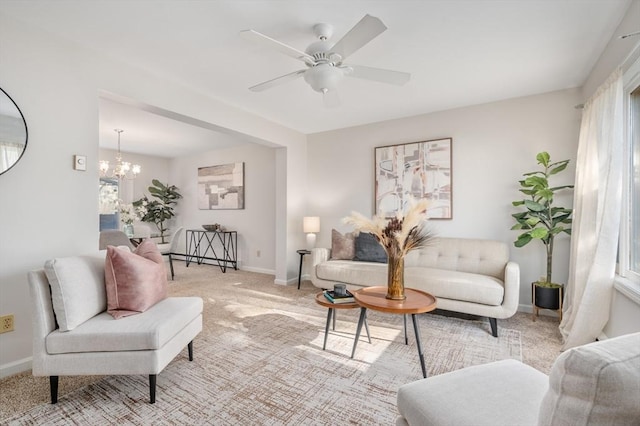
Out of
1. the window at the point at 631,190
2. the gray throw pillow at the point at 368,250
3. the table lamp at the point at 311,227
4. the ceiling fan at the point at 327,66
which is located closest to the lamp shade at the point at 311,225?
the table lamp at the point at 311,227

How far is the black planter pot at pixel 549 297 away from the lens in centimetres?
288

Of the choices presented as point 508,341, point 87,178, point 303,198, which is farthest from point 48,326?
point 303,198

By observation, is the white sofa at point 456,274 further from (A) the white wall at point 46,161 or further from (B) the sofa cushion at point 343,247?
(A) the white wall at point 46,161

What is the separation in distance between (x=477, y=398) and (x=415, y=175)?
330 centimetres

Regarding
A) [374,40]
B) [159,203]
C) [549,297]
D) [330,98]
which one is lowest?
[549,297]

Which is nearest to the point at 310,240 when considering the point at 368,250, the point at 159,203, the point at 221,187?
the point at 368,250

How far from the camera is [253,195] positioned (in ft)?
18.9

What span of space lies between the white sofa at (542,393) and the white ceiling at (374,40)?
6.67 ft

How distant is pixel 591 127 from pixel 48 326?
13.7 feet

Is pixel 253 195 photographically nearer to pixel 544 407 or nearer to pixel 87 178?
pixel 87 178

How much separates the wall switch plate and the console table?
11.6 ft

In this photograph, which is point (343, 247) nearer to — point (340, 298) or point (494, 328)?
point (340, 298)

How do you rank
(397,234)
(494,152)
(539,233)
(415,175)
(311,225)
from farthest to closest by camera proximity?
(311,225), (415,175), (494,152), (539,233), (397,234)

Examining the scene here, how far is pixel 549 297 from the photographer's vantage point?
2898 mm
